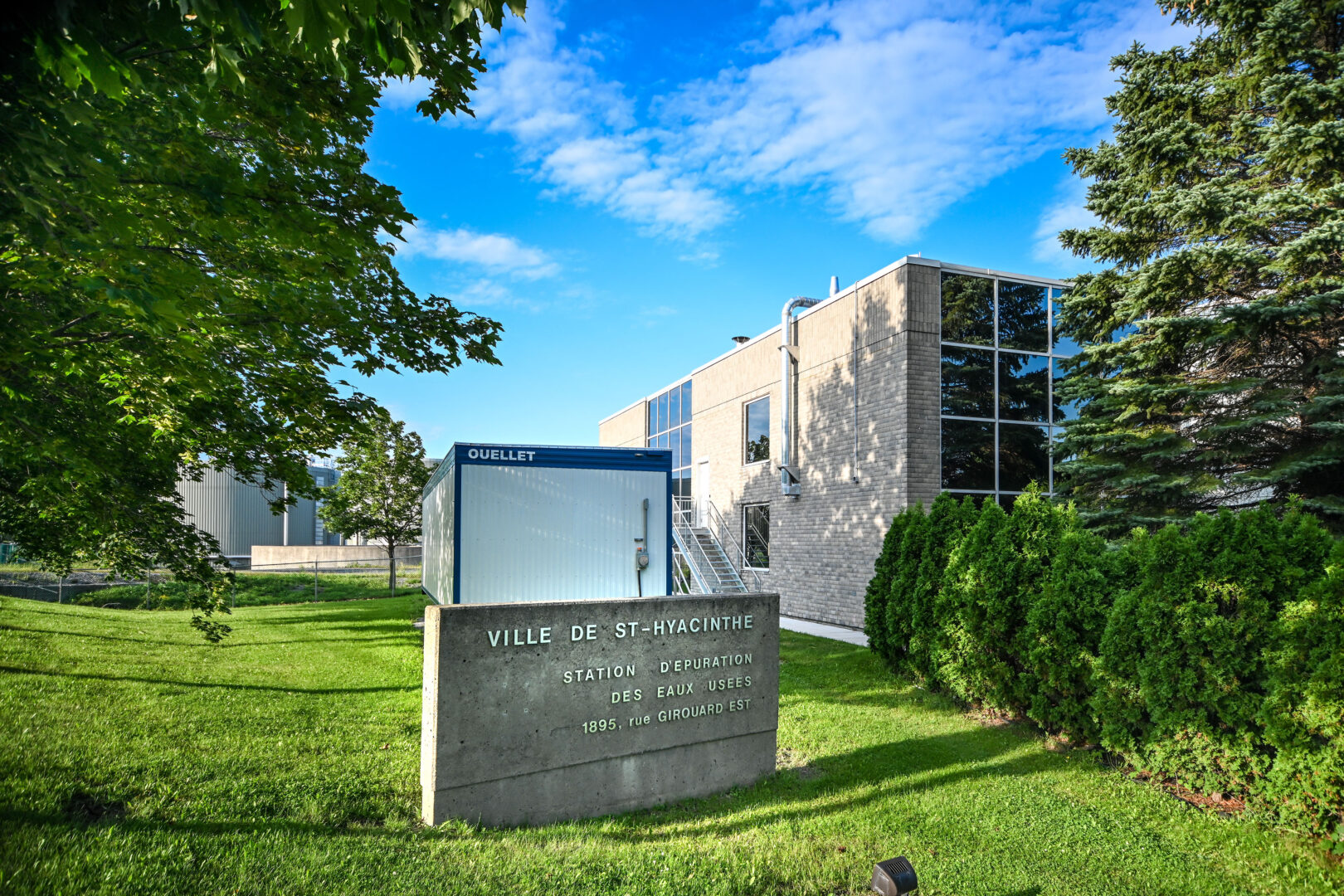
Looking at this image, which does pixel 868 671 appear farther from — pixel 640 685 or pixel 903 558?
pixel 640 685

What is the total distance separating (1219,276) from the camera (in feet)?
30.5

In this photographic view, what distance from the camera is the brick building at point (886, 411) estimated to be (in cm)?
1410

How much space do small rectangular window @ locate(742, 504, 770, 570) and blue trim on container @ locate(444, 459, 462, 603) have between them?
1059 cm

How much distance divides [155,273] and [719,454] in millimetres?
18493

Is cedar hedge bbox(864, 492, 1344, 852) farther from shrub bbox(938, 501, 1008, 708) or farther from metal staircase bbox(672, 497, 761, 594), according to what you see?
metal staircase bbox(672, 497, 761, 594)

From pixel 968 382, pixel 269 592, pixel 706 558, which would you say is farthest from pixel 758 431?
pixel 269 592

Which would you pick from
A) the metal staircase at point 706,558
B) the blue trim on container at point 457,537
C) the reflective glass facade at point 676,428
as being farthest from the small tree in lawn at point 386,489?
the blue trim on container at point 457,537

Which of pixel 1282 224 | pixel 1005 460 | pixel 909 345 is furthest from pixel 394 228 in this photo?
pixel 1005 460

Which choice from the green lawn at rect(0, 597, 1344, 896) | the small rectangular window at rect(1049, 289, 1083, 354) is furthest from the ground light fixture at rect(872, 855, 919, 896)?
the small rectangular window at rect(1049, 289, 1083, 354)

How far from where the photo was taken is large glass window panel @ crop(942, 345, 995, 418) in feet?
46.9

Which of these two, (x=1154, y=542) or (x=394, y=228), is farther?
(x=394, y=228)

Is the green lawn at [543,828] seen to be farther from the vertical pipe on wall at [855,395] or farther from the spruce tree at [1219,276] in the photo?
the vertical pipe on wall at [855,395]

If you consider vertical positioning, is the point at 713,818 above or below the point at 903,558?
below

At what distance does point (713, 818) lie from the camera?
5520mm
